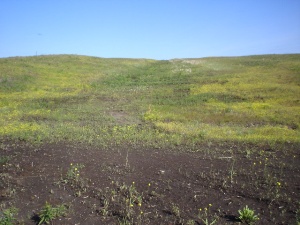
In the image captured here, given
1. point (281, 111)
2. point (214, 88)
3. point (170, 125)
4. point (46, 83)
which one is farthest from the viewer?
point (46, 83)

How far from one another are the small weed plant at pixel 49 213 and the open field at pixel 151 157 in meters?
0.03

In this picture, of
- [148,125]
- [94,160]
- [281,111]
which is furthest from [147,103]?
[94,160]

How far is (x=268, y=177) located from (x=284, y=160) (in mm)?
1966

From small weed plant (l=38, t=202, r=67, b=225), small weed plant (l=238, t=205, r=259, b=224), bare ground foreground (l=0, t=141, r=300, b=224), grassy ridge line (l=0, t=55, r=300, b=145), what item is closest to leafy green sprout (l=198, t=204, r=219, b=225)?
bare ground foreground (l=0, t=141, r=300, b=224)

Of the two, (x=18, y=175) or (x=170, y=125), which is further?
(x=170, y=125)

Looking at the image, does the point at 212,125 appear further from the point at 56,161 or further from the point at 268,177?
the point at 56,161

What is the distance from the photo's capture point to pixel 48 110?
1742cm

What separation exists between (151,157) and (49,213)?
417 centimetres

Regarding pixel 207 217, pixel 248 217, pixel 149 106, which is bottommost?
pixel 207 217

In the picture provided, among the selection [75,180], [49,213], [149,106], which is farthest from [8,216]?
Answer: [149,106]

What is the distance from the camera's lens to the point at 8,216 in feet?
17.7

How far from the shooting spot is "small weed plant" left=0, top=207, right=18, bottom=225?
518 centimetres

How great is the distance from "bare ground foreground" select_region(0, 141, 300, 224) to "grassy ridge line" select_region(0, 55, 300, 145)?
189 centimetres

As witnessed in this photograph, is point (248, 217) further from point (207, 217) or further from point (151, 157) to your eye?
point (151, 157)
